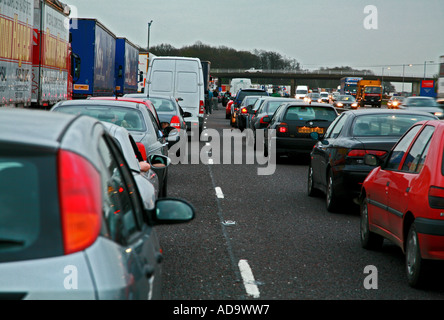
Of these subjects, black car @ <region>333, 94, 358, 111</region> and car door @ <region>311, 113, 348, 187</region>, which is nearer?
car door @ <region>311, 113, 348, 187</region>

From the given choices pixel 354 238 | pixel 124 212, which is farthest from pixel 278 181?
pixel 124 212

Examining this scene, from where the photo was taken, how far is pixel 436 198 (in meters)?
6.48

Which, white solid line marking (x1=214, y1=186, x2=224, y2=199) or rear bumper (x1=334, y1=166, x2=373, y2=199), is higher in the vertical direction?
rear bumper (x1=334, y1=166, x2=373, y2=199)

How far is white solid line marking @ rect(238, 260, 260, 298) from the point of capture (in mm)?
6461

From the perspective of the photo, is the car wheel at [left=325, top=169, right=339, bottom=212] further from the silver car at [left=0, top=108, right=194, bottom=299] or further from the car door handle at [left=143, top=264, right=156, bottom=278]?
the silver car at [left=0, top=108, right=194, bottom=299]

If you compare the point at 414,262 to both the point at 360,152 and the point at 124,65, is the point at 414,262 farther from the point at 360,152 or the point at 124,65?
the point at 124,65

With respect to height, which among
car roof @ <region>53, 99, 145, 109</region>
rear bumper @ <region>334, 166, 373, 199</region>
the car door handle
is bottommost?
rear bumper @ <region>334, 166, 373, 199</region>

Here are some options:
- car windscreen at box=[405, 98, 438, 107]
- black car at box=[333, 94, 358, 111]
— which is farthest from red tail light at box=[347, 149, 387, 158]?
black car at box=[333, 94, 358, 111]

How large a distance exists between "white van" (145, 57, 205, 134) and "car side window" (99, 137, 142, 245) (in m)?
22.7

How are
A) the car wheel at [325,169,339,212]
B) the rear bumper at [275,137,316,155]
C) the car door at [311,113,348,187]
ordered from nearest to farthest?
the car wheel at [325,169,339,212]
the car door at [311,113,348,187]
the rear bumper at [275,137,316,155]

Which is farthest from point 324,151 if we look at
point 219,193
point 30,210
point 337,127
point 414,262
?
point 30,210

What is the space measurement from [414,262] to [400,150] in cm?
162

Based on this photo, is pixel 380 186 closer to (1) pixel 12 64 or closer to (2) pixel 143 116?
(2) pixel 143 116

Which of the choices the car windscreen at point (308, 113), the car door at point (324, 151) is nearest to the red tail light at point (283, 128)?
the car windscreen at point (308, 113)
